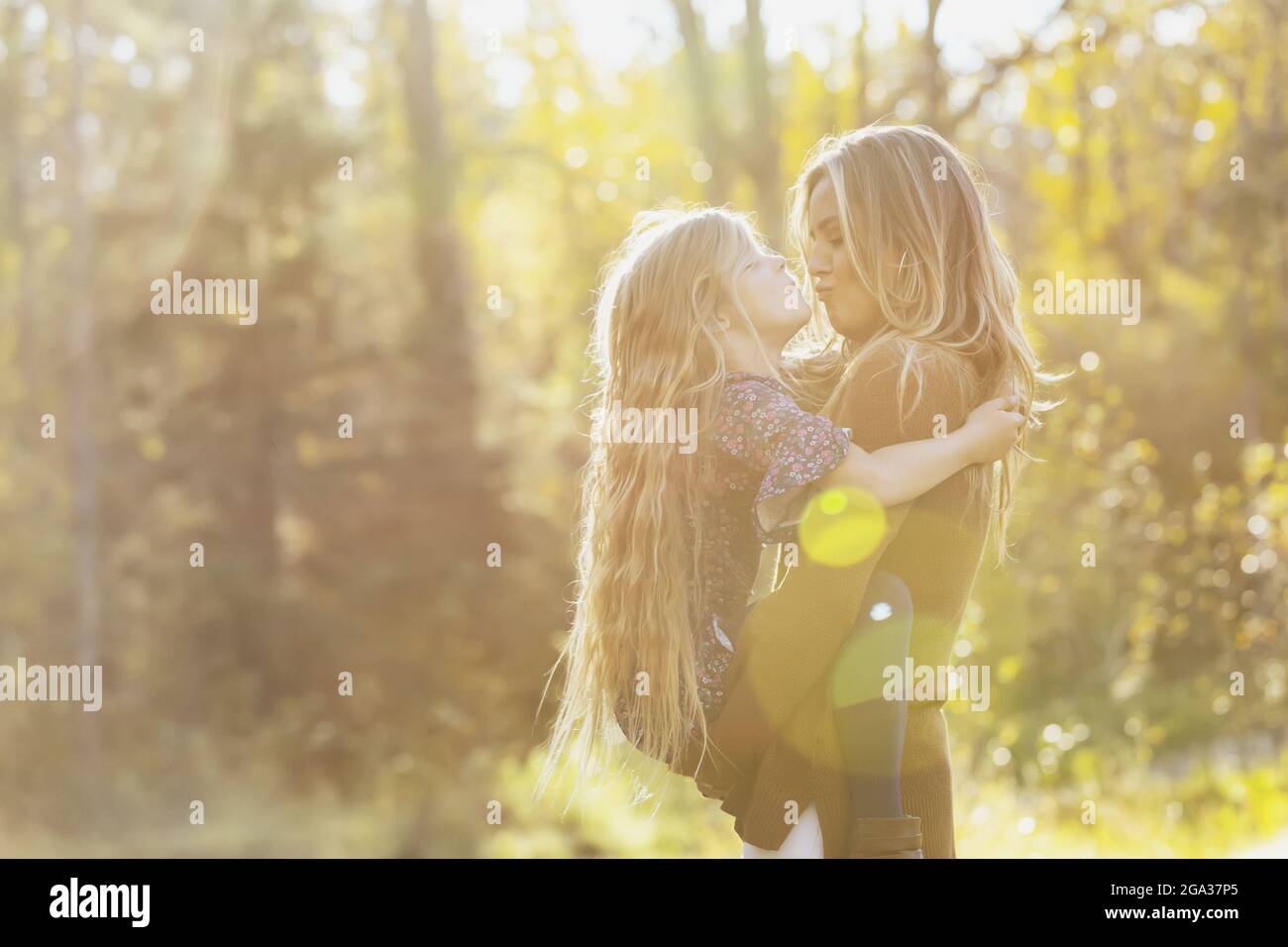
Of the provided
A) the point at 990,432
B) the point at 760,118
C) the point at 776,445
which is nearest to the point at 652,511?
the point at 776,445

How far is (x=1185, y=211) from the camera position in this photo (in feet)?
47.0

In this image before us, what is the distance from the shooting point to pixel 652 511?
2625 millimetres

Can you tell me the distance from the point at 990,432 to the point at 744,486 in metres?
0.48

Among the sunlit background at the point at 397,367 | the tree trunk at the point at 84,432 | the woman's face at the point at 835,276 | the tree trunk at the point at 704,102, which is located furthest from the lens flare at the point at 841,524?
the tree trunk at the point at 84,432

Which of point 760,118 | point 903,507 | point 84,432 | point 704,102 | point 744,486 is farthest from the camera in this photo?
point 84,432

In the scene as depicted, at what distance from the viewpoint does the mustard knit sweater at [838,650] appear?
94.1 inches

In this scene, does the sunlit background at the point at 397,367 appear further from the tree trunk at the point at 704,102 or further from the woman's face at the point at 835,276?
the woman's face at the point at 835,276

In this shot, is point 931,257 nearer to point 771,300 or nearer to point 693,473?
point 771,300

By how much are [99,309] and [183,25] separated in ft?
10.5

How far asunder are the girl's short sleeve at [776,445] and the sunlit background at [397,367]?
7.62 m

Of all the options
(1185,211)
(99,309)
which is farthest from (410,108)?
(1185,211)

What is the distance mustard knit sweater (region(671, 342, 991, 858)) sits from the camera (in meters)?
2.39

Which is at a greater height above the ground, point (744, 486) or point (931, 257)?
point (931, 257)
